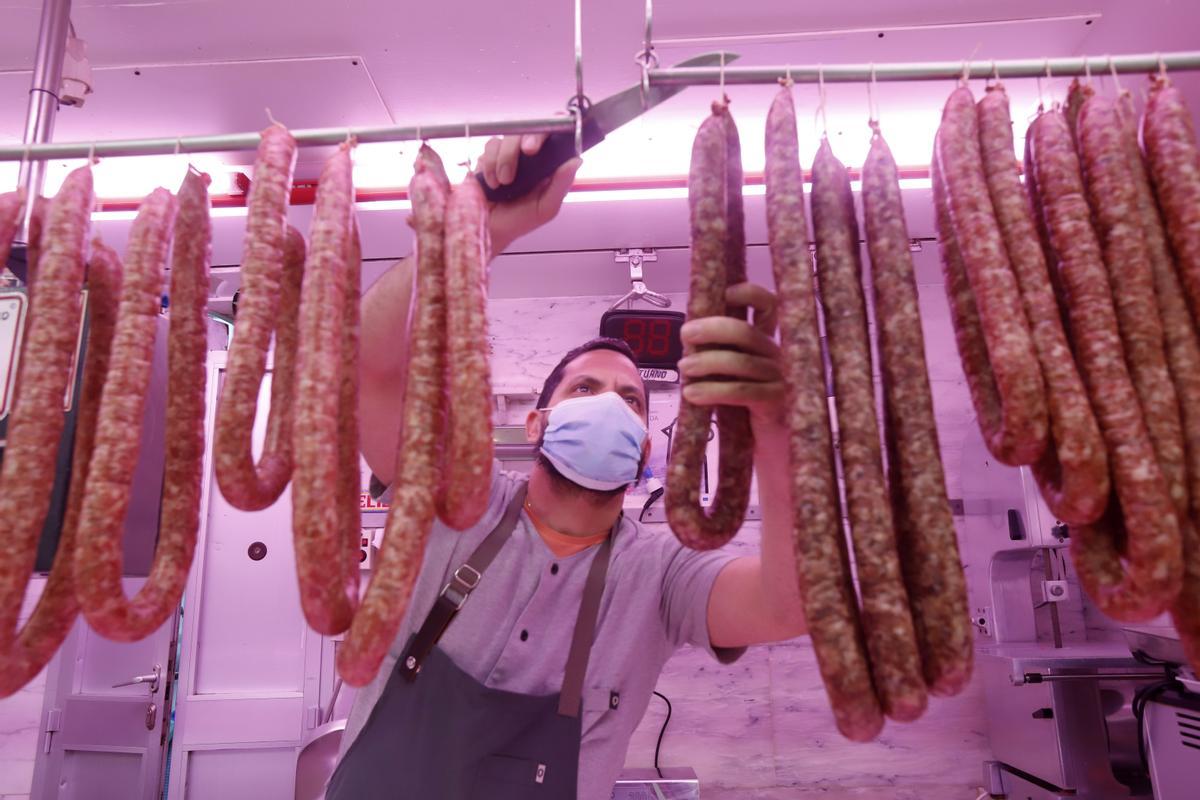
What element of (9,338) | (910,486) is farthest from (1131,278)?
(9,338)

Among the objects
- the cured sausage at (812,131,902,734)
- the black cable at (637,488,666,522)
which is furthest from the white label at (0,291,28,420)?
the black cable at (637,488,666,522)

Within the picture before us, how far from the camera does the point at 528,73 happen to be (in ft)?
12.3

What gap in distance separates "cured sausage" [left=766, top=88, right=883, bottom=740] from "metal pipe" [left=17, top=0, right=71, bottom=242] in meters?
1.86

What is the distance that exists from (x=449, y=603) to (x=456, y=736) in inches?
16.7

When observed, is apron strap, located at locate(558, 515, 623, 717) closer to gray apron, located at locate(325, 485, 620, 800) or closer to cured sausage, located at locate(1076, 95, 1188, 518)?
gray apron, located at locate(325, 485, 620, 800)

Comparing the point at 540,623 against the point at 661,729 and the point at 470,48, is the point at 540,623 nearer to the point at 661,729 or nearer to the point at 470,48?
the point at 470,48

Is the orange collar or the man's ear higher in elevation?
the man's ear

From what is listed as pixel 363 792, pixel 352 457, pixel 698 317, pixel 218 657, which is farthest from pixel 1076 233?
pixel 218 657

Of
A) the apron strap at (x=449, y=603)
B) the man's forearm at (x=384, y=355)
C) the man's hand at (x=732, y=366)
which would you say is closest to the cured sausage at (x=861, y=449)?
the man's hand at (x=732, y=366)

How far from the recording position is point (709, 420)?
1451 millimetres

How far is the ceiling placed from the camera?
10.8 ft

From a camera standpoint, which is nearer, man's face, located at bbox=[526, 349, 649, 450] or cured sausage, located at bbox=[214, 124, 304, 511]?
cured sausage, located at bbox=[214, 124, 304, 511]

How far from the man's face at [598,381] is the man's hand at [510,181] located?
3.73ft

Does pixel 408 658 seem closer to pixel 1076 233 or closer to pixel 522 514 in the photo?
pixel 522 514
